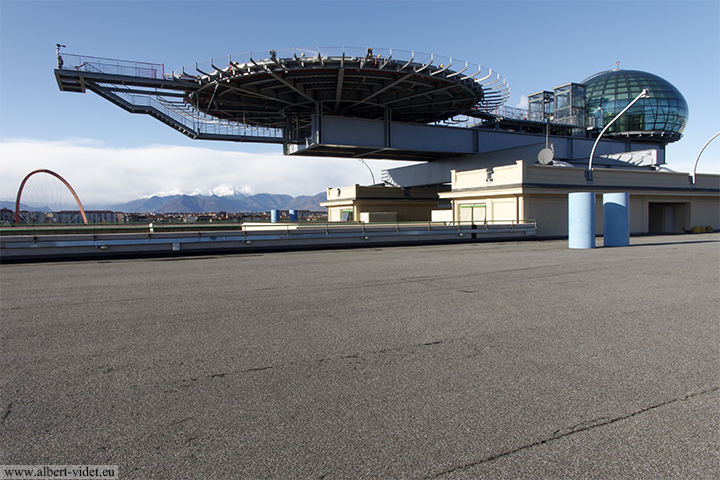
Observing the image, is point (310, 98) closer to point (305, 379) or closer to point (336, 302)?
point (336, 302)

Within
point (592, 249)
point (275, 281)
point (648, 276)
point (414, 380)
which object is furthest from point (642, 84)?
point (414, 380)

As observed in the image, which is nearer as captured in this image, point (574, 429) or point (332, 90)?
point (574, 429)

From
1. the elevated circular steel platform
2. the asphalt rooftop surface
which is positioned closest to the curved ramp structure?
the elevated circular steel platform

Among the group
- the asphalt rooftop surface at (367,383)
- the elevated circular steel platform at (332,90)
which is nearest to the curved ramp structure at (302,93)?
the elevated circular steel platform at (332,90)

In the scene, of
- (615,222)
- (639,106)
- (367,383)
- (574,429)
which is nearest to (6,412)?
(367,383)

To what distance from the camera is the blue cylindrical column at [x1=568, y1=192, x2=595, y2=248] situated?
19141 millimetres

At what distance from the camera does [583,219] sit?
63.6ft

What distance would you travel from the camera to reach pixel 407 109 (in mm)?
42656

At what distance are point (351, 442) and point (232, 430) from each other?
2.98ft

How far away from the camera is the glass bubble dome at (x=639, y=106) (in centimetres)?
5219

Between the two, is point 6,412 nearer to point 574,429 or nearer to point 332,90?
point 574,429

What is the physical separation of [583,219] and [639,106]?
42.7 m

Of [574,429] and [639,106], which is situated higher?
[639,106]

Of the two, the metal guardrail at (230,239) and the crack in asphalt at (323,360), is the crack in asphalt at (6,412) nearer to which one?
the crack in asphalt at (323,360)
